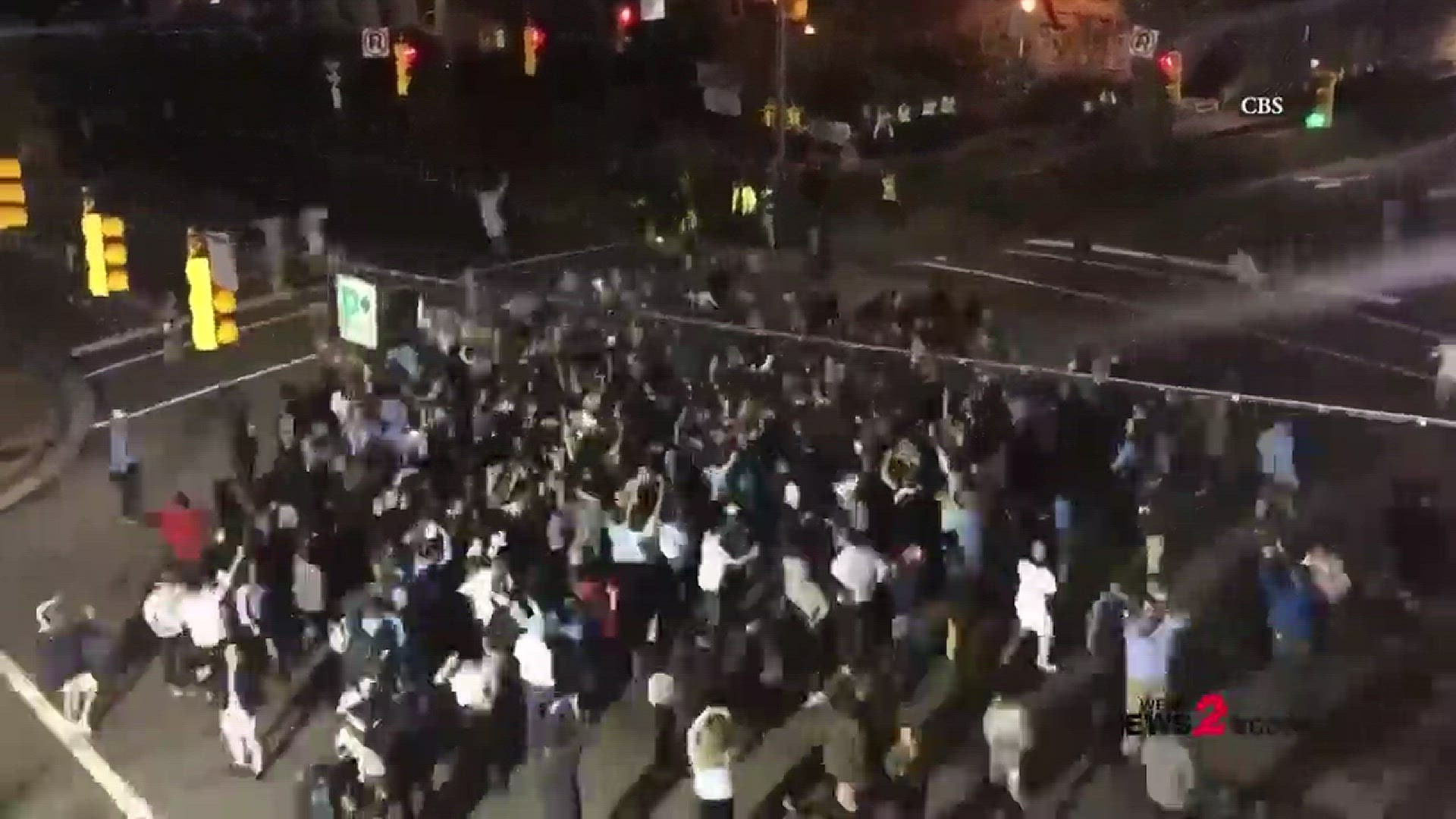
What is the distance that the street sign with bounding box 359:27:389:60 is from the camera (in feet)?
52.7

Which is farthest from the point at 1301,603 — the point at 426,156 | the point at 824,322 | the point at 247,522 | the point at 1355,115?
the point at 426,156

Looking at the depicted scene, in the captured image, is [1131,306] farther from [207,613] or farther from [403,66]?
[207,613]

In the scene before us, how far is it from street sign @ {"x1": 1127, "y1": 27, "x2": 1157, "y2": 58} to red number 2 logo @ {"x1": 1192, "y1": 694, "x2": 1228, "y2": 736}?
6918mm

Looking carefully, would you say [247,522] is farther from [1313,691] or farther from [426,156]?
[1313,691]

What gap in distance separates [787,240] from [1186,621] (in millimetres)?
7098

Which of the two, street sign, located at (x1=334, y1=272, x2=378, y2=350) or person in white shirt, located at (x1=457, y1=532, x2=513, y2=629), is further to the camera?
street sign, located at (x1=334, y1=272, x2=378, y2=350)

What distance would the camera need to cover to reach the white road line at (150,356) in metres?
16.3

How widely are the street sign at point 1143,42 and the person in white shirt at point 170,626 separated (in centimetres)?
1037

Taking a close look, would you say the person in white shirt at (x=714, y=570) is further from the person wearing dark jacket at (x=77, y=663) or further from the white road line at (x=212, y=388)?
the white road line at (x=212, y=388)

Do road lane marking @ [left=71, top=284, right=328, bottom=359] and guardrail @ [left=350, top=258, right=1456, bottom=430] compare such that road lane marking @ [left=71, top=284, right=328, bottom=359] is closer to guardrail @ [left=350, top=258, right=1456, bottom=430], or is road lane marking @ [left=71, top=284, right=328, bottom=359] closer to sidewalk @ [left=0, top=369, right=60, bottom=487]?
sidewalk @ [left=0, top=369, right=60, bottom=487]

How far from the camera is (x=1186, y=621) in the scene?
10.4m

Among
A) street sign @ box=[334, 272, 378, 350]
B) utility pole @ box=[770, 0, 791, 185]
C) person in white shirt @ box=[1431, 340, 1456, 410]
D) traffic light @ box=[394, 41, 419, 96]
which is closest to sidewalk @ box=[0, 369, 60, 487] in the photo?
street sign @ box=[334, 272, 378, 350]

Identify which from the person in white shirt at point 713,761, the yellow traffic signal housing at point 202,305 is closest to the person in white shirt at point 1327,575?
the person in white shirt at point 713,761

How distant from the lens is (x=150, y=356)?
54.3ft
